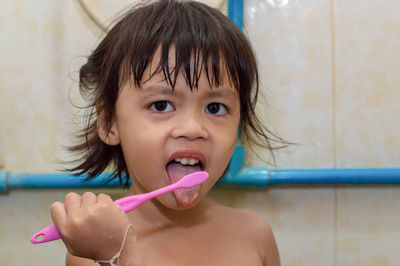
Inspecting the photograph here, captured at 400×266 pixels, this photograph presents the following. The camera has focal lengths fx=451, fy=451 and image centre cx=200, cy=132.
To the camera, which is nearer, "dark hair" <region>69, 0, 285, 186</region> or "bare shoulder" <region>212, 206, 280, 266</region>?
"dark hair" <region>69, 0, 285, 186</region>

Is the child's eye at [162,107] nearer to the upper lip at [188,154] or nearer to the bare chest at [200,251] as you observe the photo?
the upper lip at [188,154]

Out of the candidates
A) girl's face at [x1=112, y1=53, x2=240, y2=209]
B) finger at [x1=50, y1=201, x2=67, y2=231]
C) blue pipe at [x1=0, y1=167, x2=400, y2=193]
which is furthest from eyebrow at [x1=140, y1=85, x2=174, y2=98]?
blue pipe at [x1=0, y1=167, x2=400, y2=193]

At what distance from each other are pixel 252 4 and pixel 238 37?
12.1 inches

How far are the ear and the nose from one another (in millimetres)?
150

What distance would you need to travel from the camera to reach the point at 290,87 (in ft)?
3.45

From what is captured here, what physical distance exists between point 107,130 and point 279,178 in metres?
0.40

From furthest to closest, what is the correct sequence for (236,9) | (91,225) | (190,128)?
(236,9) < (190,128) < (91,225)

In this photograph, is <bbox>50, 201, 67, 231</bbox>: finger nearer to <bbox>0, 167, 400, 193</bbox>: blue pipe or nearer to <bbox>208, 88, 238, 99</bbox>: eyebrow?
<bbox>208, 88, 238, 99</bbox>: eyebrow

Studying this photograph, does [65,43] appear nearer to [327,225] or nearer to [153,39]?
[153,39]

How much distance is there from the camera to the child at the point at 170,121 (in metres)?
0.68

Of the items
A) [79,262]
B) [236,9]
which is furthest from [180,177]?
[236,9]

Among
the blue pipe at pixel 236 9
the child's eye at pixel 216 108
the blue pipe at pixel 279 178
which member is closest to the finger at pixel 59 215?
the child's eye at pixel 216 108

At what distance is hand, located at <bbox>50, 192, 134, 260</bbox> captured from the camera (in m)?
0.56

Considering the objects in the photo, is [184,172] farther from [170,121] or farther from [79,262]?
[79,262]
